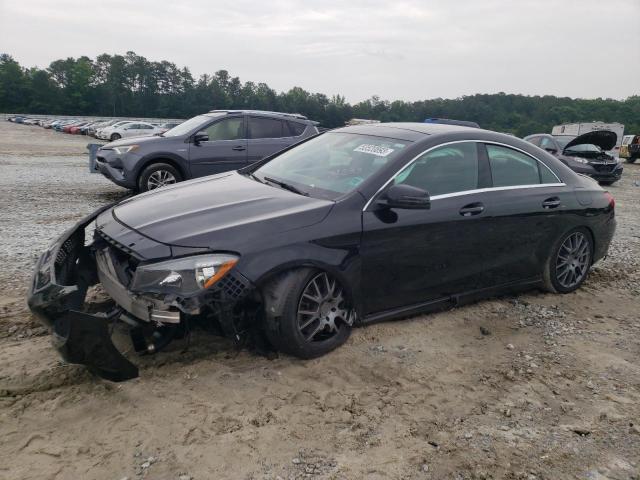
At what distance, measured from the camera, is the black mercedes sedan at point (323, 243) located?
3.01 metres

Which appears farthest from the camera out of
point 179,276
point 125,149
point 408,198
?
point 125,149

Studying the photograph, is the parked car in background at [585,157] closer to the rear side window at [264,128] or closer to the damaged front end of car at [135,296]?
the rear side window at [264,128]

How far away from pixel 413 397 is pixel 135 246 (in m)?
1.92

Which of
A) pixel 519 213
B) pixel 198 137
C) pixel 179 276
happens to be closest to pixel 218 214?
pixel 179 276

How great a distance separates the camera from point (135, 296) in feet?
9.82

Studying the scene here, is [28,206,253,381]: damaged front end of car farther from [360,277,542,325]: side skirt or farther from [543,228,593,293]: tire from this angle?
[543,228,593,293]: tire

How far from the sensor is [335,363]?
3494 mm

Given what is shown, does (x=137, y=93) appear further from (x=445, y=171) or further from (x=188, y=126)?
(x=445, y=171)

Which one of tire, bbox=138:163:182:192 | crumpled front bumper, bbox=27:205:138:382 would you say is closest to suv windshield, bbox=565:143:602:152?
tire, bbox=138:163:182:192

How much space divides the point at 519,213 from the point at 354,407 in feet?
7.79

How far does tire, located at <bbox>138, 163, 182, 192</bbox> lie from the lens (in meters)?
8.90

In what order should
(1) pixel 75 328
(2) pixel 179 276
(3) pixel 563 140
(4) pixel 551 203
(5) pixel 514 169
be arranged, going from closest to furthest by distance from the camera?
(1) pixel 75 328 → (2) pixel 179 276 → (5) pixel 514 169 → (4) pixel 551 203 → (3) pixel 563 140

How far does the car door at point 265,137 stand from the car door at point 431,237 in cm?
562

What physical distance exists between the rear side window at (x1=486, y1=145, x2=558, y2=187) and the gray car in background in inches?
216
